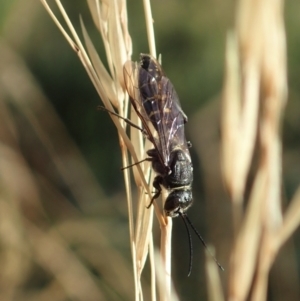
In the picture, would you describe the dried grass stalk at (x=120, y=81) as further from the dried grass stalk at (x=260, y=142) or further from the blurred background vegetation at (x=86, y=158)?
the blurred background vegetation at (x=86, y=158)

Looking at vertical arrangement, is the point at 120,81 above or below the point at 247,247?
above

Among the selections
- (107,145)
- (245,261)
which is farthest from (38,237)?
(245,261)

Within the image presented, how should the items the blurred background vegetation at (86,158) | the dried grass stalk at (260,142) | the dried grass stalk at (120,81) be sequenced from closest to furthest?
the dried grass stalk at (260,142) < the dried grass stalk at (120,81) < the blurred background vegetation at (86,158)

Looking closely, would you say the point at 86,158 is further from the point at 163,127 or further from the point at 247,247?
the point at 247,247

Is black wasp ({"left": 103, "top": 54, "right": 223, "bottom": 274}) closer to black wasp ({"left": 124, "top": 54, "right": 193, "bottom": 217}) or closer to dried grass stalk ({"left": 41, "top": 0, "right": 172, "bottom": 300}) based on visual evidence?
black wasp ({"left": 124, "top": 54, "right": 193, "bottom": 217})

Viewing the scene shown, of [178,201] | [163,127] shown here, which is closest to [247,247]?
[178,201]

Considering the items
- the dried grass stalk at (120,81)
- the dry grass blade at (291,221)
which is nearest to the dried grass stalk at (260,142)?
the dry grass blade at (291,221)

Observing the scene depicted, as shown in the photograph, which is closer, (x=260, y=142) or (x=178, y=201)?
(x=260, y=142)
